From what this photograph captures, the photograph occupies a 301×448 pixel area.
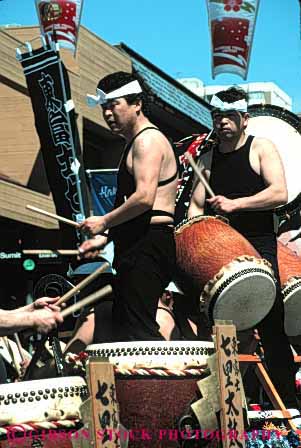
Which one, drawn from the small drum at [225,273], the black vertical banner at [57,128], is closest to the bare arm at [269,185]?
the small drum at [225,273]

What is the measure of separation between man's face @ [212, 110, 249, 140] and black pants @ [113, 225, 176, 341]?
41.8 inches

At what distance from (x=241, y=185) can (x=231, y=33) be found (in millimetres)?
4297

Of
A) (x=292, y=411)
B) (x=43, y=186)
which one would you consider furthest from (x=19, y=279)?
(x=292, y=411)

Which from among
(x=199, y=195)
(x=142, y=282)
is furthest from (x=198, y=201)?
(x=142, y=282)

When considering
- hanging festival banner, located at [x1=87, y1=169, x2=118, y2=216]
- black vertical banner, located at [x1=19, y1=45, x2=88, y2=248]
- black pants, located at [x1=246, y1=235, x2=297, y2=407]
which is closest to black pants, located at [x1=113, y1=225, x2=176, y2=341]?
black pants, located at [x1=246, y1=235, x2=297, y2=407]

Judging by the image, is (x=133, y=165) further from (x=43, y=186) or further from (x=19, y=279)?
(x=43, y=186)

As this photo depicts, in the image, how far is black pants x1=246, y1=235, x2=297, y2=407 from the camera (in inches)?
173

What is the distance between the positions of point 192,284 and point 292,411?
802 millimetres

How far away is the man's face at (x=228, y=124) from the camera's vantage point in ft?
15.4

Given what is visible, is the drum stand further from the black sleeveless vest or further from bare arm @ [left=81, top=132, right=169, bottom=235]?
bare arm @ [left=81, top=132, right=169, bottom=235]

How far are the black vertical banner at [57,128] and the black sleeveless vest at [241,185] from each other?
32.2 feet

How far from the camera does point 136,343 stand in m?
2.97

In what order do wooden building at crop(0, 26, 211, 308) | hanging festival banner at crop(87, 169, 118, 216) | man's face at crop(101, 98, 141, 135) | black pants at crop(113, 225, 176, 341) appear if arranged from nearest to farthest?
black pants at crop(113, 225, 176, 341)
man's face at crop(101, 98, 141, 135)
hanging festival banner at crop(87, 169, 118, 216)
wooden building at crop(0, 26, 211, 308)

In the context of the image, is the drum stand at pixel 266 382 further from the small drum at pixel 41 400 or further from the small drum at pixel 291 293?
the small drum at pixel 41 400
